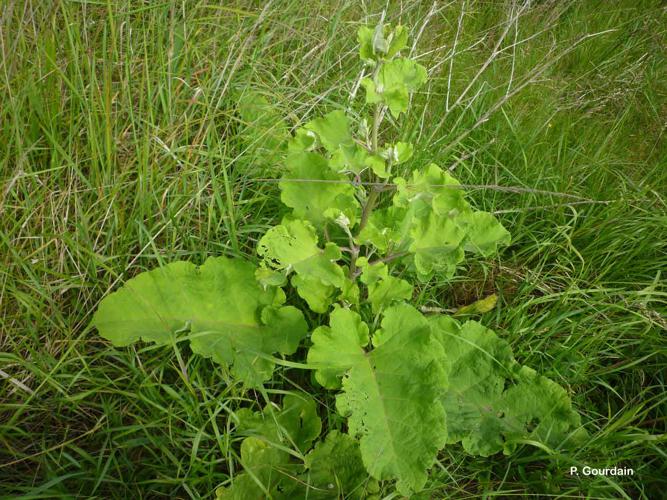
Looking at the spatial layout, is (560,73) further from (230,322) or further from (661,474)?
(230,322)

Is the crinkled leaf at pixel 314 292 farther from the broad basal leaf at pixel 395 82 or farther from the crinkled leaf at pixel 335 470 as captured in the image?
the broad basal leaf at pixel 395 82

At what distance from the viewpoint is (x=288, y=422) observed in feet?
5.18

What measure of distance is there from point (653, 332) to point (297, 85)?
1.87 m

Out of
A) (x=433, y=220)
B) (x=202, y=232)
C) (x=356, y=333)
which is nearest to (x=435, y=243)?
(x=433, y=220)

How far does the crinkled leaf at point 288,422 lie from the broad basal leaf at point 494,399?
426 mm

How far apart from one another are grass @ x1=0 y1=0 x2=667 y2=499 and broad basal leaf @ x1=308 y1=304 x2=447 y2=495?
0.22 meters

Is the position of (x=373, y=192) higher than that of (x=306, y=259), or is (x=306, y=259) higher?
(x=373, y=192)

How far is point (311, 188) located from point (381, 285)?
437mm

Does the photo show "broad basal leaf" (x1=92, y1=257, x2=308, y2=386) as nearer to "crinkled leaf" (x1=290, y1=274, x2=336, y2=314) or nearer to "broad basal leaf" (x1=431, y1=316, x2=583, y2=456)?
"crinkled leaf" (x1=290, y1=274, x2=336, y2=314)

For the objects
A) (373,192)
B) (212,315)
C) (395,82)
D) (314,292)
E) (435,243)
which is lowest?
(212,315)

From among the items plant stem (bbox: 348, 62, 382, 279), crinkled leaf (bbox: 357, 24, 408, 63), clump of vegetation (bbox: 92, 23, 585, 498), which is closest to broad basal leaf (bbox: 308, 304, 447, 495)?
clump of vegetation (bbox: 92, 23, 585, 498)

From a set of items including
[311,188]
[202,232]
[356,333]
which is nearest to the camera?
[356,333]

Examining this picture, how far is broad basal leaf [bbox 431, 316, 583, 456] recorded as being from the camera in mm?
1581

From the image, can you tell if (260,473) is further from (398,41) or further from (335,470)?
(398,41)
